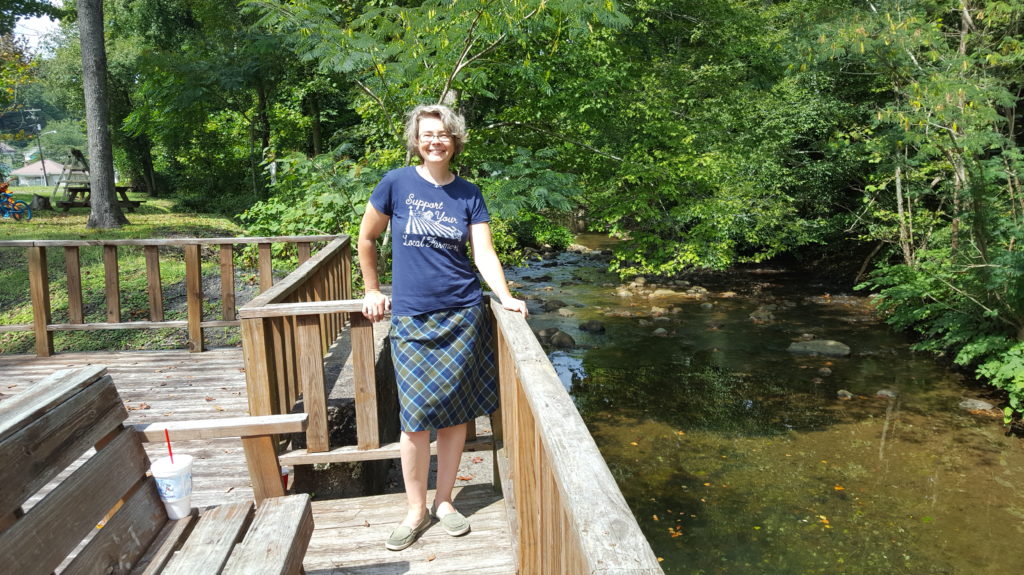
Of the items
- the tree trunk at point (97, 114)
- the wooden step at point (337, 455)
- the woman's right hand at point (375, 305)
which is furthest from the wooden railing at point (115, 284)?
the tree trunk at point (97, 114)

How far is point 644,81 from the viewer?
1287 cm

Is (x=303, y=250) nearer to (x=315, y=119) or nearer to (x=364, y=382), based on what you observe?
(x=364, y=382)

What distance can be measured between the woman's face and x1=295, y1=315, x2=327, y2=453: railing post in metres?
1.06

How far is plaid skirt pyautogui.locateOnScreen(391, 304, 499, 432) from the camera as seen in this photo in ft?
9.66

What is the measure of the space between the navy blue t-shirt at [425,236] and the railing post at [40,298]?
467cm

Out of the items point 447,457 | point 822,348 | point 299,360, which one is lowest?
point 822,348

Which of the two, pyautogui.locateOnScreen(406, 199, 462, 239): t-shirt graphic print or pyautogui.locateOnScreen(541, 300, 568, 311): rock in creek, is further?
pyautogui.locateOnScreen(541, 300, 568, 311): rock in creek

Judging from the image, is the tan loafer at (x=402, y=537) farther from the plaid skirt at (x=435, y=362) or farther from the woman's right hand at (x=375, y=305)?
the woman's right hand at (x=375, y=305)

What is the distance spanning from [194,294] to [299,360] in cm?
348

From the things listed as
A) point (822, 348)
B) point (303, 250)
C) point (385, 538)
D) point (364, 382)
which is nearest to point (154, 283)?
point (303, 250)

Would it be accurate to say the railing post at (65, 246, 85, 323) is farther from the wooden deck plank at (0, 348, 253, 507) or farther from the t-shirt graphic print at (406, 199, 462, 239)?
the t-shirt graphic print at (406, 199, 462, 239)

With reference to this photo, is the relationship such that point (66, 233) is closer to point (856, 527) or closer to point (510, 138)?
point (510, 138)

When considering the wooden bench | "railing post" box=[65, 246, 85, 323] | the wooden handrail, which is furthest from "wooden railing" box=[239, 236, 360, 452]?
"railing post" box=[65, 246, 85, 323]

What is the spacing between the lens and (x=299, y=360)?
3.44 m
